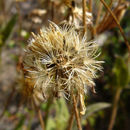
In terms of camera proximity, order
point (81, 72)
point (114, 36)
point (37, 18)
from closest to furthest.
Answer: point (81, 72) → point (37, 18) → point (114, 36)

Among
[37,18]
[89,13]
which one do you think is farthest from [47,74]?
[37,18]

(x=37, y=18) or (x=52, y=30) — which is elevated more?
(x=37, y=18)

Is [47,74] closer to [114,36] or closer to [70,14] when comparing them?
[70,14]

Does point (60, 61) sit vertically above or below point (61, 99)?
above

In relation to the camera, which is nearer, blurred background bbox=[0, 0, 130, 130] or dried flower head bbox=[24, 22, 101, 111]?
dried flower head bbox=[24, 22, 101, 111]

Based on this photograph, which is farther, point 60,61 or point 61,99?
point 61,99

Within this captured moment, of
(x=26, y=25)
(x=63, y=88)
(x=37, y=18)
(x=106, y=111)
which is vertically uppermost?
(x=26, y=25)
